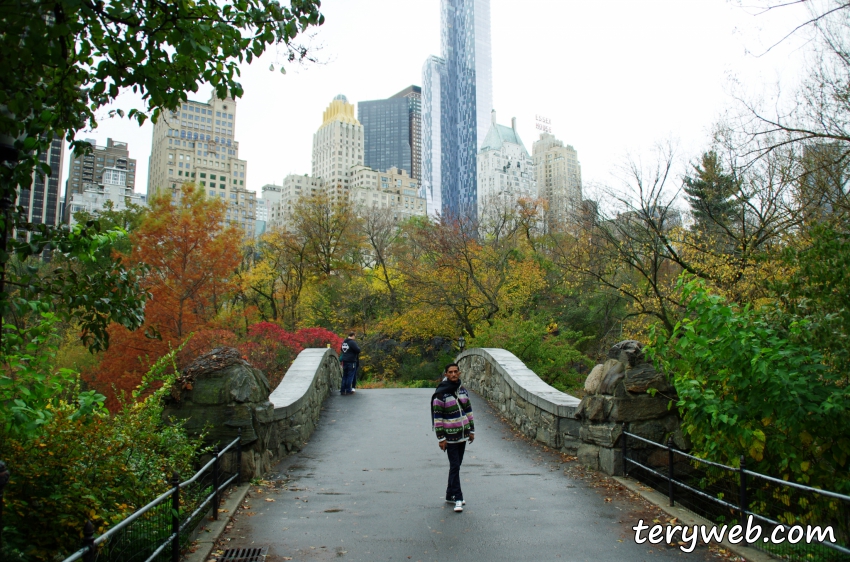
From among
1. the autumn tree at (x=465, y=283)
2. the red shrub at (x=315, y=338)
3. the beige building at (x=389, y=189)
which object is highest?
the beige building at (x=389, y=189)

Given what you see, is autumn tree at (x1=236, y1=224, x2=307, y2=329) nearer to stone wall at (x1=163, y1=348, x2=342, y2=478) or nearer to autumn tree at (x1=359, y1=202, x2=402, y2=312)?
autumn tree at (x1=359, y1=202, x2=402, y2=312)

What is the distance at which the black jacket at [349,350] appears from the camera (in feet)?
51.8

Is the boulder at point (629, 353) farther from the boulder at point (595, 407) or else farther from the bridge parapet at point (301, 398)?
the bridge parapet at point (301, 398)

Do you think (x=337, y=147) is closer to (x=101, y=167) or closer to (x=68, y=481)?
(x=101, y=167)

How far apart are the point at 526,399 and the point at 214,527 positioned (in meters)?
6.64

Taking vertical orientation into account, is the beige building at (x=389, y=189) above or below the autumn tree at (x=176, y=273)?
above

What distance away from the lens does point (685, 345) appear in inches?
257

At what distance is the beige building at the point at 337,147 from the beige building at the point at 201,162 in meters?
28.3

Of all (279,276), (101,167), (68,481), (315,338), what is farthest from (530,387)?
(101,167)

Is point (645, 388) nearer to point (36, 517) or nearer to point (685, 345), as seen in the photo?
point (685, 345)

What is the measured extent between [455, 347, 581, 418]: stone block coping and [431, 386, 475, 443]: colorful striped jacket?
2615 millimetres

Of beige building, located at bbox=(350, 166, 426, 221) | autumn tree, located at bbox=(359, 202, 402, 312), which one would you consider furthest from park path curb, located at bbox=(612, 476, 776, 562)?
beige building, located at bbox=(350, 166, 426, 221)

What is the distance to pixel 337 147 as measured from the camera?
173250 millimetres

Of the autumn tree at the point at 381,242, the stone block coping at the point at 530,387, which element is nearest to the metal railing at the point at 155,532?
the stone block coping at the point at 530,387
